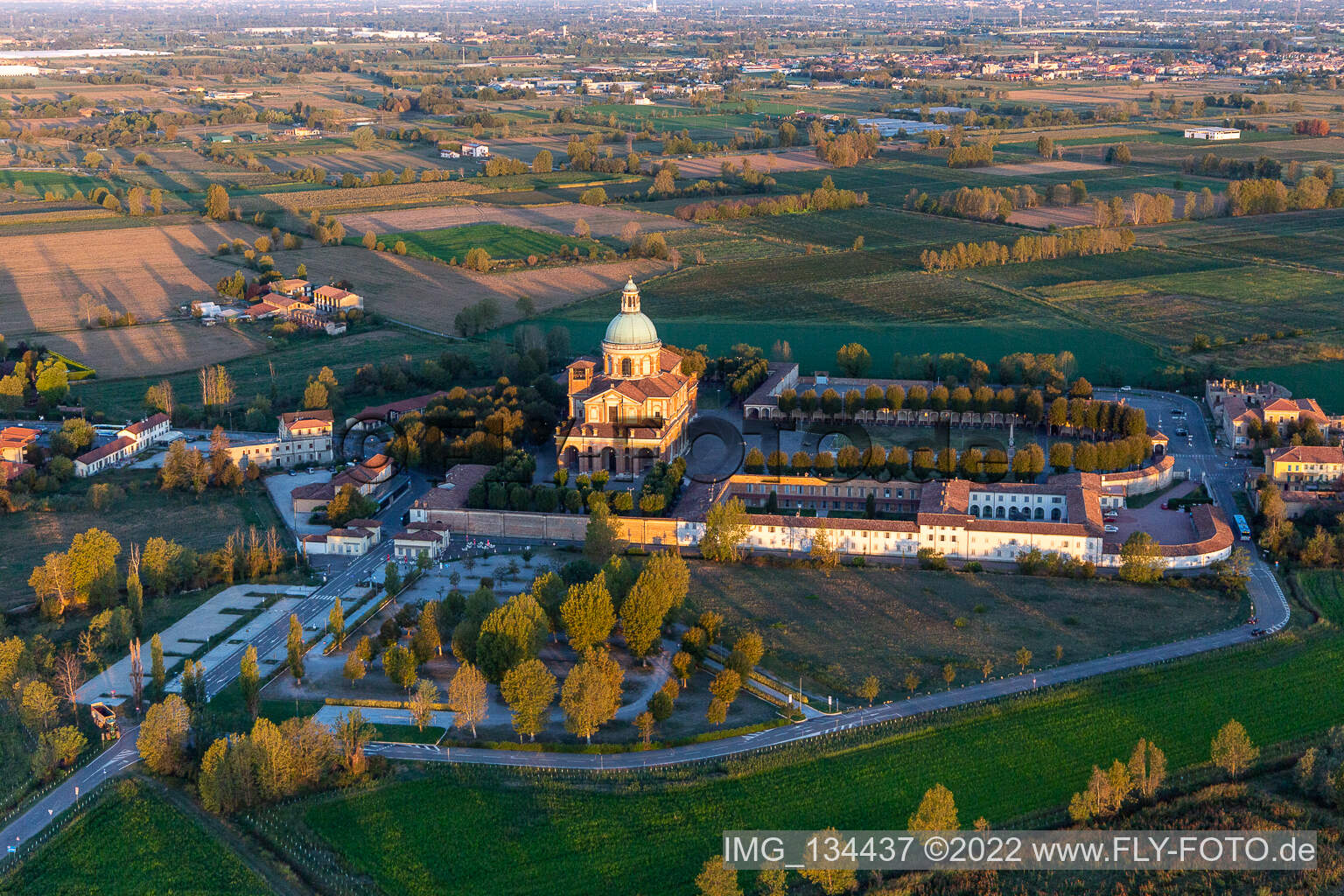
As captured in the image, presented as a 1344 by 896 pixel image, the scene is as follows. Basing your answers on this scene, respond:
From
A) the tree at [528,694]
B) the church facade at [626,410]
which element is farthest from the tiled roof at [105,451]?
the tree at [528,694]

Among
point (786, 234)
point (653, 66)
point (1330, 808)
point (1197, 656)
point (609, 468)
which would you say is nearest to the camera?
point (1330, 808)

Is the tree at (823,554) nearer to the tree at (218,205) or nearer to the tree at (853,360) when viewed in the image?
the tree at (853,360)

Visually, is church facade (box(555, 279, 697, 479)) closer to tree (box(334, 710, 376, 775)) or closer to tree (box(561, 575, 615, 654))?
tree (box(561, 575, 615, 654))

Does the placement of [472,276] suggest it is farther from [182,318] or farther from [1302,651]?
[1302,651]

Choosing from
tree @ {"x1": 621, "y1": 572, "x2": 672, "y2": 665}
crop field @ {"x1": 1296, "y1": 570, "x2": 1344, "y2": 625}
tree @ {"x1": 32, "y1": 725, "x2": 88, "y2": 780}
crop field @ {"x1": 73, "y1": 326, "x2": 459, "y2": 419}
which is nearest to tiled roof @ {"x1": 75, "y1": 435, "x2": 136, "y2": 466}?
crop field @ {"x1": 73, "y1": 326, "x2": 459, "y2": 419}

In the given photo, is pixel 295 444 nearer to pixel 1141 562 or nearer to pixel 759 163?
pixel 1141 562

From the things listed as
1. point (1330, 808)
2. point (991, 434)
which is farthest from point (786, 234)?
point (1330, 808)

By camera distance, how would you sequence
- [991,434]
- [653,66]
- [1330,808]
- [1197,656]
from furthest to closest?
[653,66], [991,434], [1197,656], [1330,808]
